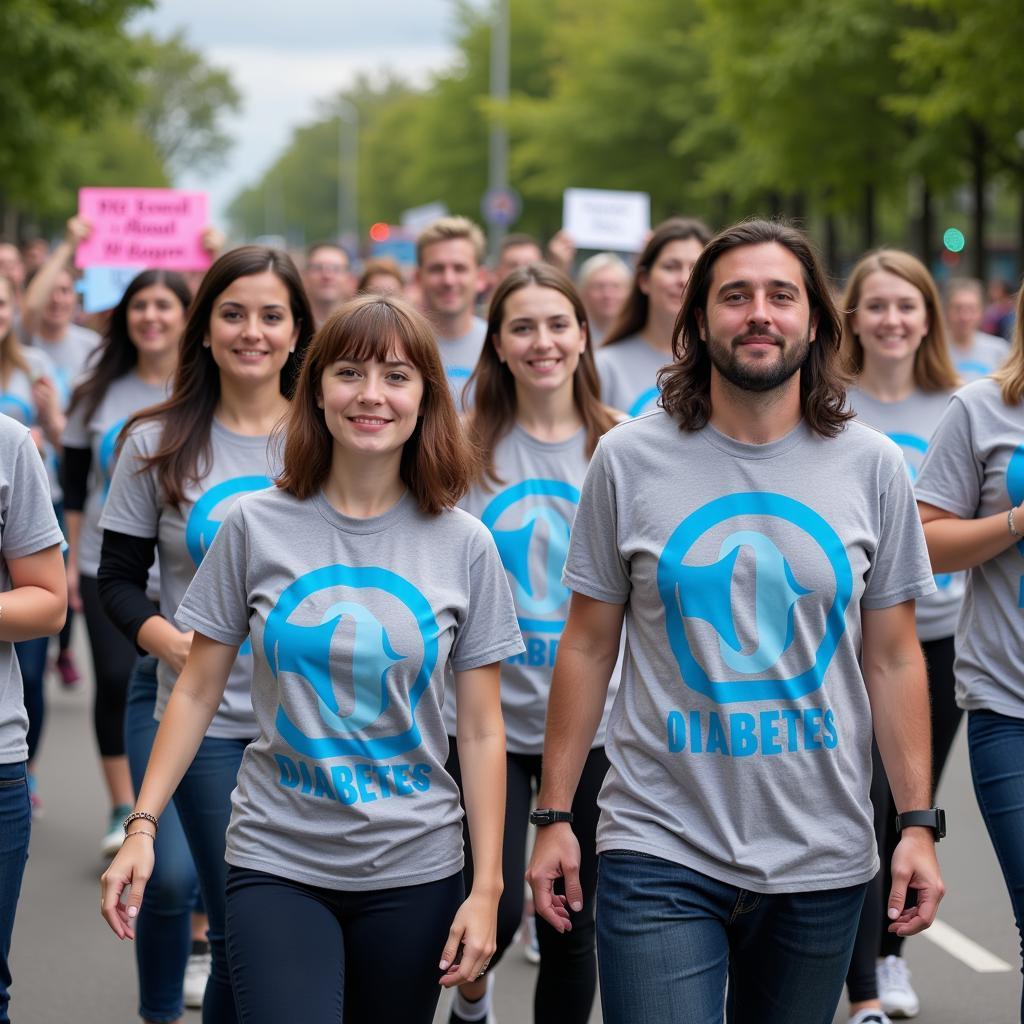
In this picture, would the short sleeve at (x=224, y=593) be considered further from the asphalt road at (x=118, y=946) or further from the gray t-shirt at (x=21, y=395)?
the gray t-shirt at (x=21, y=395)

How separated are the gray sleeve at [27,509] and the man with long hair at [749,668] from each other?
1111 mm

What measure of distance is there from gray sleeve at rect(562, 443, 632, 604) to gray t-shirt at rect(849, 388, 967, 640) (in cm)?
221

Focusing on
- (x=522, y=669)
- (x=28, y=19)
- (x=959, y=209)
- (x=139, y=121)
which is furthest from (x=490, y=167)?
(x=522, y=669)

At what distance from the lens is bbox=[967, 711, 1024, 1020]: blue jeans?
4.03 metres

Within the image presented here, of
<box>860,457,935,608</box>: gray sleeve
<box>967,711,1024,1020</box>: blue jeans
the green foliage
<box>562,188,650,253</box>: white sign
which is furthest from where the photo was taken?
the green foliage

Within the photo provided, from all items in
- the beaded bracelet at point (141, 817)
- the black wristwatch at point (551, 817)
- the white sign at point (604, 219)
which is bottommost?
the black wristwatch at point (551, 817)

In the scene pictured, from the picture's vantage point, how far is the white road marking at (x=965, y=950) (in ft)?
19.9

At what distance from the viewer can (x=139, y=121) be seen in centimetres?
9738

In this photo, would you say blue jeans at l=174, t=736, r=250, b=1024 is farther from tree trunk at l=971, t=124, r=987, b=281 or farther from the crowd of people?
tree trunk at l=971, t=124, r=987, b=281

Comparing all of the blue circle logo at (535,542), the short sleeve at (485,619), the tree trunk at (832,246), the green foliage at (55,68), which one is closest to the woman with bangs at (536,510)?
the blue circle logo at (535,542)

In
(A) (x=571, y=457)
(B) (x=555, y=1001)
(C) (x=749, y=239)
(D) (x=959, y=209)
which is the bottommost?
(B) (x=555, y=1001)

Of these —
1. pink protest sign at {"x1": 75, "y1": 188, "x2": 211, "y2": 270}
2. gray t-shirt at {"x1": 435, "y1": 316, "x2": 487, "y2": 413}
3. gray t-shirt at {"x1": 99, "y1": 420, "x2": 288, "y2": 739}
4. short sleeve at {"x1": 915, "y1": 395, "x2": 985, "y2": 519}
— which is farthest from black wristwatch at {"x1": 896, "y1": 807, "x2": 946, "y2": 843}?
pink protest sign at {"x1": 75, "y1": 188, "x2": 211, "y2": 270}

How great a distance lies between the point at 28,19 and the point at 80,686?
15.7m

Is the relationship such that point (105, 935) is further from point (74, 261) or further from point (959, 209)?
point (959, 209)
